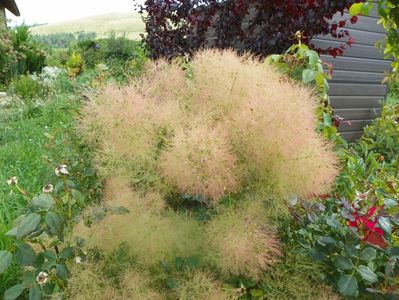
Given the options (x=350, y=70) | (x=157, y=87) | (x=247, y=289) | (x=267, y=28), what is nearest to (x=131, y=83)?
(x=157, y=87)

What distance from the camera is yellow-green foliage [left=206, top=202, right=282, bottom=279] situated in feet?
3.89

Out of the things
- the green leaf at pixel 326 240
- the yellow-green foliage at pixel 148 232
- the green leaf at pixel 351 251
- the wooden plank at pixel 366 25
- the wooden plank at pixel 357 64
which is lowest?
the wooden plank at pixel 357 64

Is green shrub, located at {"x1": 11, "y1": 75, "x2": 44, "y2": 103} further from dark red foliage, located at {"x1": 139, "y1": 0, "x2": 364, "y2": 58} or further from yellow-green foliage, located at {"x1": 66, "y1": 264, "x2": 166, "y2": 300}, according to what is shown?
yellow-green foliage, located at {"x1": 66, "y1": 264, "x2": 166, "y2": 300}

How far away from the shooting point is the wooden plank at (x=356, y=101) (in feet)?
21.2

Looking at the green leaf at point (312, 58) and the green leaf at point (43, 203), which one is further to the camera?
the green leaf at point (312, 58)

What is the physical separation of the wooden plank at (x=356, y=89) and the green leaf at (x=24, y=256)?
557 centimetres

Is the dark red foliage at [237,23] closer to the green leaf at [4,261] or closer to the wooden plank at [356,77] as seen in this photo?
the wooden plank at [356,77]

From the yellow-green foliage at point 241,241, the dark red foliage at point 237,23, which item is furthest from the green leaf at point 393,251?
the dark red foliage at point 237,23

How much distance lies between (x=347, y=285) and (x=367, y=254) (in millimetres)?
114

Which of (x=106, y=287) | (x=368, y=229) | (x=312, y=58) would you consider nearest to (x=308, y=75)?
(x=312, y=58)

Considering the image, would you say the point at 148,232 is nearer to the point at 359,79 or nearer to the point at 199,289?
the point at 199,289

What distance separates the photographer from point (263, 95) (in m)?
1.25

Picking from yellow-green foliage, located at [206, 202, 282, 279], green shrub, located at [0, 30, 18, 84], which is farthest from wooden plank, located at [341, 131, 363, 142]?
green shrub, located at [0, 30, 18, 84]

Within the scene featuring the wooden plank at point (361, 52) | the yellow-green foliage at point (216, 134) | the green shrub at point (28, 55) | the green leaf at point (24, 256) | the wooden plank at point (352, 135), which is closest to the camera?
the yellow-green foliage at point (216, 134)
